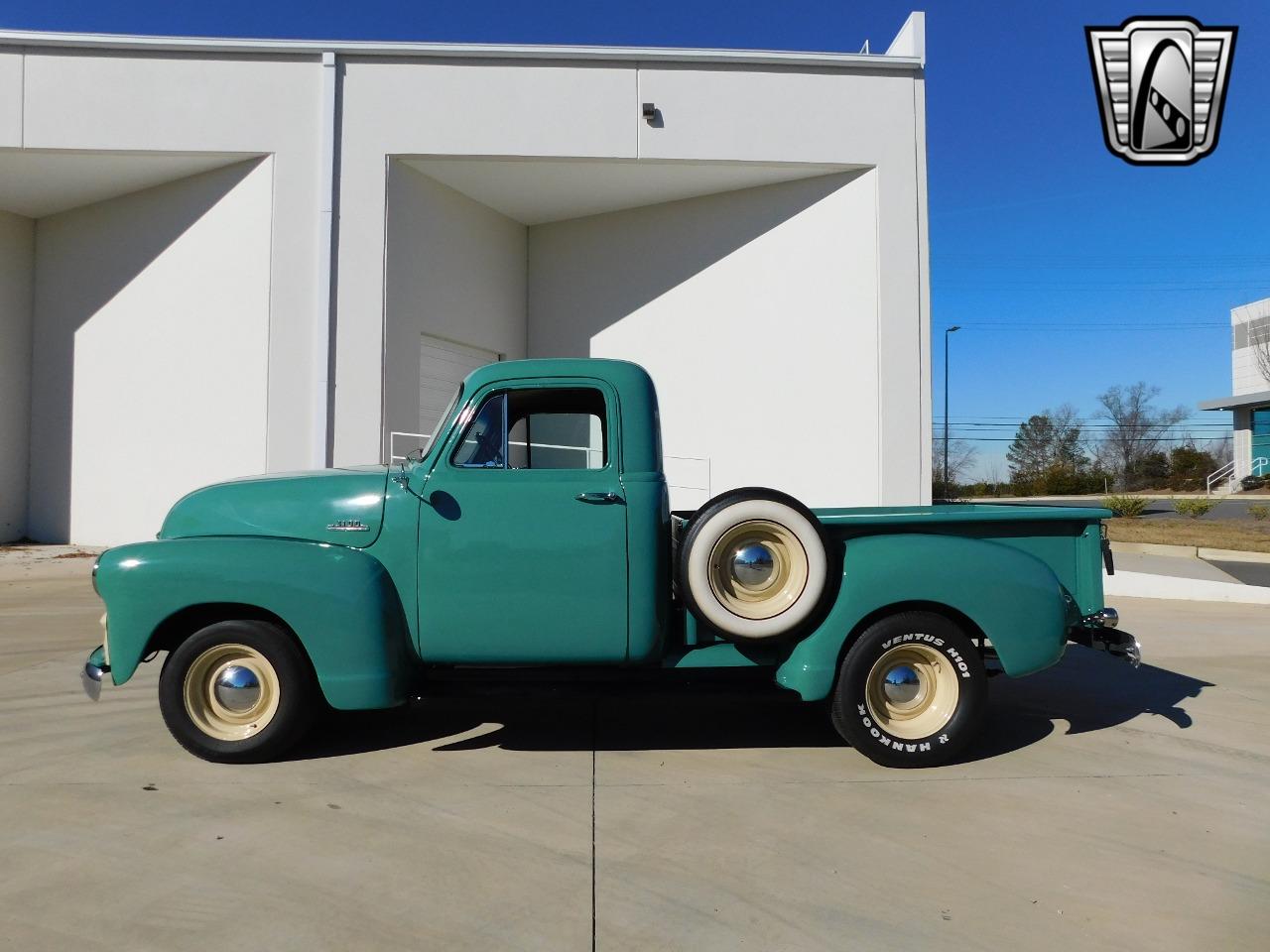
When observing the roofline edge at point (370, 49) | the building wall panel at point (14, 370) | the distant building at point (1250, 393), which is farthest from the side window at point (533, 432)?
the distant building at point (1250, 393)

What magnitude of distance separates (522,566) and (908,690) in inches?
Answer: 76.1

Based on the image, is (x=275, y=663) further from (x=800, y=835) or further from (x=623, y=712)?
(x=800, y=835)

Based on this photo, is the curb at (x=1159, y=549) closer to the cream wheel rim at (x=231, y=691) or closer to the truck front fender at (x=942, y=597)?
the truck front fender at (x=942, y=597)

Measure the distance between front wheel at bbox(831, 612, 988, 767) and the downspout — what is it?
29.7 ft

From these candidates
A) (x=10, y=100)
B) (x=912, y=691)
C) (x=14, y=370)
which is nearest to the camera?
(x=912, y=691)

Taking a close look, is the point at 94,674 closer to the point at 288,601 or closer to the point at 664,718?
the point at 288,601

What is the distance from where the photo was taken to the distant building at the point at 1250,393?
44750 millimetres

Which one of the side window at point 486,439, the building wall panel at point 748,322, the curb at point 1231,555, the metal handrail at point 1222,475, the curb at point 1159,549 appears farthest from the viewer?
the metal handrail at point 1222,475

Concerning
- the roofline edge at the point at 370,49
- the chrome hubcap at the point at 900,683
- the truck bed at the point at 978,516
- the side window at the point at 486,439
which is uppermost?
the roofline edge at the point at 370,49

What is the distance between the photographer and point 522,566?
3736 millimetres

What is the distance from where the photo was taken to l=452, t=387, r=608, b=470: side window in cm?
390

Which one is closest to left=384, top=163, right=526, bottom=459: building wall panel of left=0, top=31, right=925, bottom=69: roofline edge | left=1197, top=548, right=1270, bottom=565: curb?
left=0, top=31, right=925, bottom=69: roofline edge

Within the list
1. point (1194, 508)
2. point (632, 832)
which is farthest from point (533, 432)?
point (1194, 508)

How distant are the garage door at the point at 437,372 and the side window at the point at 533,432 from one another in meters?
8.30
